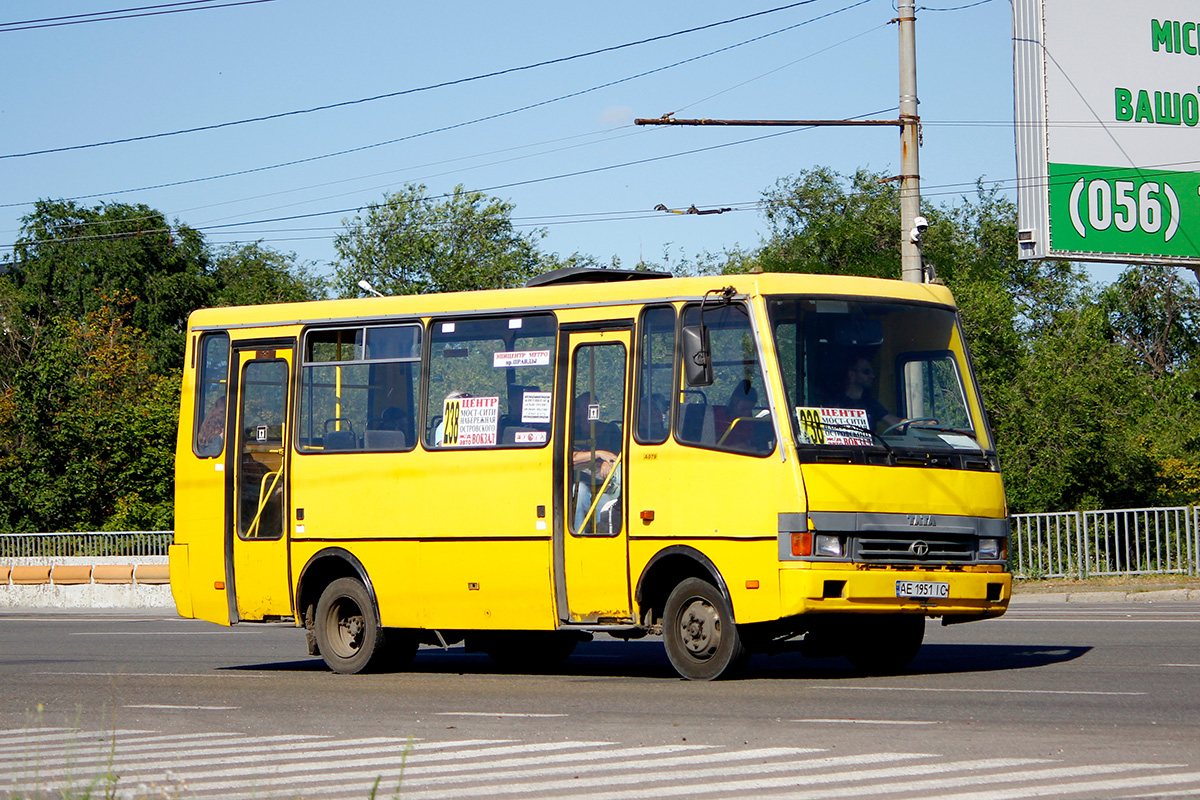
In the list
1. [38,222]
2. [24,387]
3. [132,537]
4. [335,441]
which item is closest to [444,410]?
[335,441]

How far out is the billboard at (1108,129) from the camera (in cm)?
3206

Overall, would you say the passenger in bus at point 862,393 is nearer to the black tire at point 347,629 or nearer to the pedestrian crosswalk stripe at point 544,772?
the pedestrian crosswalk stripe at point 544,772

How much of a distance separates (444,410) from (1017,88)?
20798mm

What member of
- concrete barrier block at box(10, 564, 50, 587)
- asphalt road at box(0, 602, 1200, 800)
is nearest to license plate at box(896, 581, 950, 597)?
asphalt road at box(0, 602, 1200, 800)

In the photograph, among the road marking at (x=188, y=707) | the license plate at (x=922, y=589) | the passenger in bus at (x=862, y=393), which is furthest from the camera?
the passenger in bus at (x=862, y=393)

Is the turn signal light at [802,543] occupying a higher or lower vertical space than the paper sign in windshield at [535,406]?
lower

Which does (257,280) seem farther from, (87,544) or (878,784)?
(878,784)

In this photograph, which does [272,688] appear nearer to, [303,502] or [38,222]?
[303,502]

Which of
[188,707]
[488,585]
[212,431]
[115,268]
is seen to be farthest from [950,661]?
[115,268]

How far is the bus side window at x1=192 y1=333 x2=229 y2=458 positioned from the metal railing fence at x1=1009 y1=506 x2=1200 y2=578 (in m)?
15.5

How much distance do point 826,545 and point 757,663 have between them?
3.03m

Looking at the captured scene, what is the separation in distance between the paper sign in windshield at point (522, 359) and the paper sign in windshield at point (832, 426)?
2.49m

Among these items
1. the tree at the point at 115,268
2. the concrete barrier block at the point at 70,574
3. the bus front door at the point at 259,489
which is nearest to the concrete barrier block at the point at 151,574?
the concrete barrier block at the point at 70,574

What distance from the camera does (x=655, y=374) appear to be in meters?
13.2
